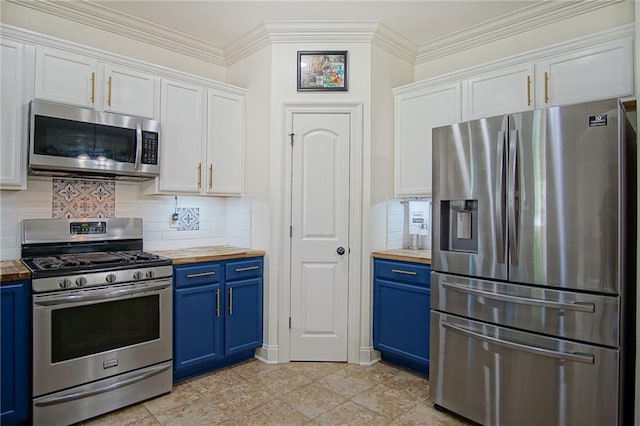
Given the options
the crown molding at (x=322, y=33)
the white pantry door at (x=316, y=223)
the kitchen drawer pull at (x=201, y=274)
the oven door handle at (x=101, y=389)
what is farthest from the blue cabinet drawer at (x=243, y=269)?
the crown molding at (x=322, y=33)

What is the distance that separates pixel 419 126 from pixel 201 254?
208 centimetres

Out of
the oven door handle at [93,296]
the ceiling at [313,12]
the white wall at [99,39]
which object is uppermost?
the ceiling at [313,12]

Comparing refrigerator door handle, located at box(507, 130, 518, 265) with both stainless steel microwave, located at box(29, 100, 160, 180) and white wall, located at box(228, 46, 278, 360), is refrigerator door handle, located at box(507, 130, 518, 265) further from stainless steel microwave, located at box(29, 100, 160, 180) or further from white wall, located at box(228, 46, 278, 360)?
stainless steel microwave, located at box(29, 100, 160, 180)

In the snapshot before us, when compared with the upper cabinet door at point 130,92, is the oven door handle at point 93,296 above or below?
below

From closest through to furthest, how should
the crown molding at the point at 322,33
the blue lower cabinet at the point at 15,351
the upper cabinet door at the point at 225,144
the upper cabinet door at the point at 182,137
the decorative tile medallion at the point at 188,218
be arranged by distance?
1. the blue lower cabinet at the point at 15,351
2. the upper cabinet door at the point at 182,137
3. the crown molding at the point at 322,33
4. the upper cabinet door at the point at 225,144
5. the decorative tile medallion at the point at 188,218

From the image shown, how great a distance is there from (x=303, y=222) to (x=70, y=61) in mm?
2008

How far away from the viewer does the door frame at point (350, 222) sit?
127 inches

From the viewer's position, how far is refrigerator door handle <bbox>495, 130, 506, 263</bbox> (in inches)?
84.3

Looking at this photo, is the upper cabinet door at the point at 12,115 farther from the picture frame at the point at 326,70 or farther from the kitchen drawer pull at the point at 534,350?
the kitchen drawer pull at the point at 534,350

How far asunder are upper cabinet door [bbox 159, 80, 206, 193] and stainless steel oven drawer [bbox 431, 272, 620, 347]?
2.10 metres

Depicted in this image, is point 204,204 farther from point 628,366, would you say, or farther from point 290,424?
point 628,366

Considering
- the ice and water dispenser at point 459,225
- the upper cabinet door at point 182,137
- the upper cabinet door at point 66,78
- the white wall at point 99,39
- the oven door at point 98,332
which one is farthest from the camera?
the upper cabinet door at point 182,137

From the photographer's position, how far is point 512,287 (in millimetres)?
2115

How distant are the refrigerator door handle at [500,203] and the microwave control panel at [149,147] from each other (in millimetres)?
2383
